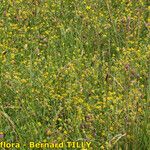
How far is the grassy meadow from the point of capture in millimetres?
3312

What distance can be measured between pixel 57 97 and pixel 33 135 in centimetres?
62

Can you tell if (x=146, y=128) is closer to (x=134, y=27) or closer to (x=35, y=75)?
(x=35, y=75)

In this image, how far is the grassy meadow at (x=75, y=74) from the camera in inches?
130

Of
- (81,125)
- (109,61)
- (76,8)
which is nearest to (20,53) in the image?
(109,61)

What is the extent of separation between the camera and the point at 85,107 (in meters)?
3.78

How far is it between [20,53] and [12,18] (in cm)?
123

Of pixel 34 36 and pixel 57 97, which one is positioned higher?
pixel 34 36

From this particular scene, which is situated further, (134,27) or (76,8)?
(76,8)

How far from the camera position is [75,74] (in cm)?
398

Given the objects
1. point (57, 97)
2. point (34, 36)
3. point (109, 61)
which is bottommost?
point (57, 97)

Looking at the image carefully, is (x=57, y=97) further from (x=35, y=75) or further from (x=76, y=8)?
(x=76, y=8)

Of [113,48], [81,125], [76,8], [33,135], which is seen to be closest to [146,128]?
[81,125]

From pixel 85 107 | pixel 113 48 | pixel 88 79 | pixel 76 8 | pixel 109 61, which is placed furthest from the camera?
pixel 76 8

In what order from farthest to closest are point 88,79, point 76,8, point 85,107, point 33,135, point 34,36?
point 76,8 < point 34,36 < point 88,79 < point 85,107 < point 33,135
